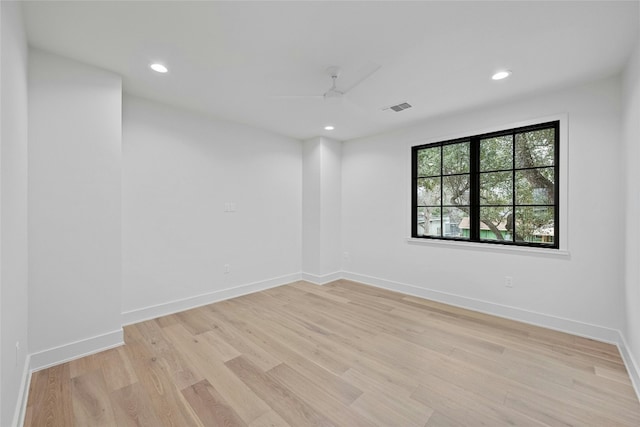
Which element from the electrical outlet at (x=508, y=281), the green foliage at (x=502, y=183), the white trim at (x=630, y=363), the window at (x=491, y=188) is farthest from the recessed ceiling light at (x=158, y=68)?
the white trim at (x=630, y=363)

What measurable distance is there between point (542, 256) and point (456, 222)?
101 cm

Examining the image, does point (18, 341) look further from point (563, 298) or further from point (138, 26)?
point (563, 298)

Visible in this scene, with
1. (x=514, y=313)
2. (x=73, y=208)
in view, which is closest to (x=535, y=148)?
(x=514, y=313)

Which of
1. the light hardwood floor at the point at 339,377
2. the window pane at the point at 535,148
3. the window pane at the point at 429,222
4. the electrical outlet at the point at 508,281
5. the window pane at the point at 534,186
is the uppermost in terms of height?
the window pane at the point at 535,148

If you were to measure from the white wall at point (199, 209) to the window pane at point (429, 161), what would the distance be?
204 cm

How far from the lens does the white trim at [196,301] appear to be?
121 inches

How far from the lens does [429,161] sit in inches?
159

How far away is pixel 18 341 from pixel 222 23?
95.3 inches

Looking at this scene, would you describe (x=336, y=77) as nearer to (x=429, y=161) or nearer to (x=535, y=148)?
(x=429, y=161)

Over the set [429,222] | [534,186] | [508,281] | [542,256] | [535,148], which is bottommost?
[508,281]

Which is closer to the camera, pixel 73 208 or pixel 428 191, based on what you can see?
pixel 73 208

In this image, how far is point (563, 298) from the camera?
2.85 metres

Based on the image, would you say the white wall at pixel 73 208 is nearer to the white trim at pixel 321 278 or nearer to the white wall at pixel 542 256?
the white trim at pixel 321 278

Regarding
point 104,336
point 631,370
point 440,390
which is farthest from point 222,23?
point 631,370
